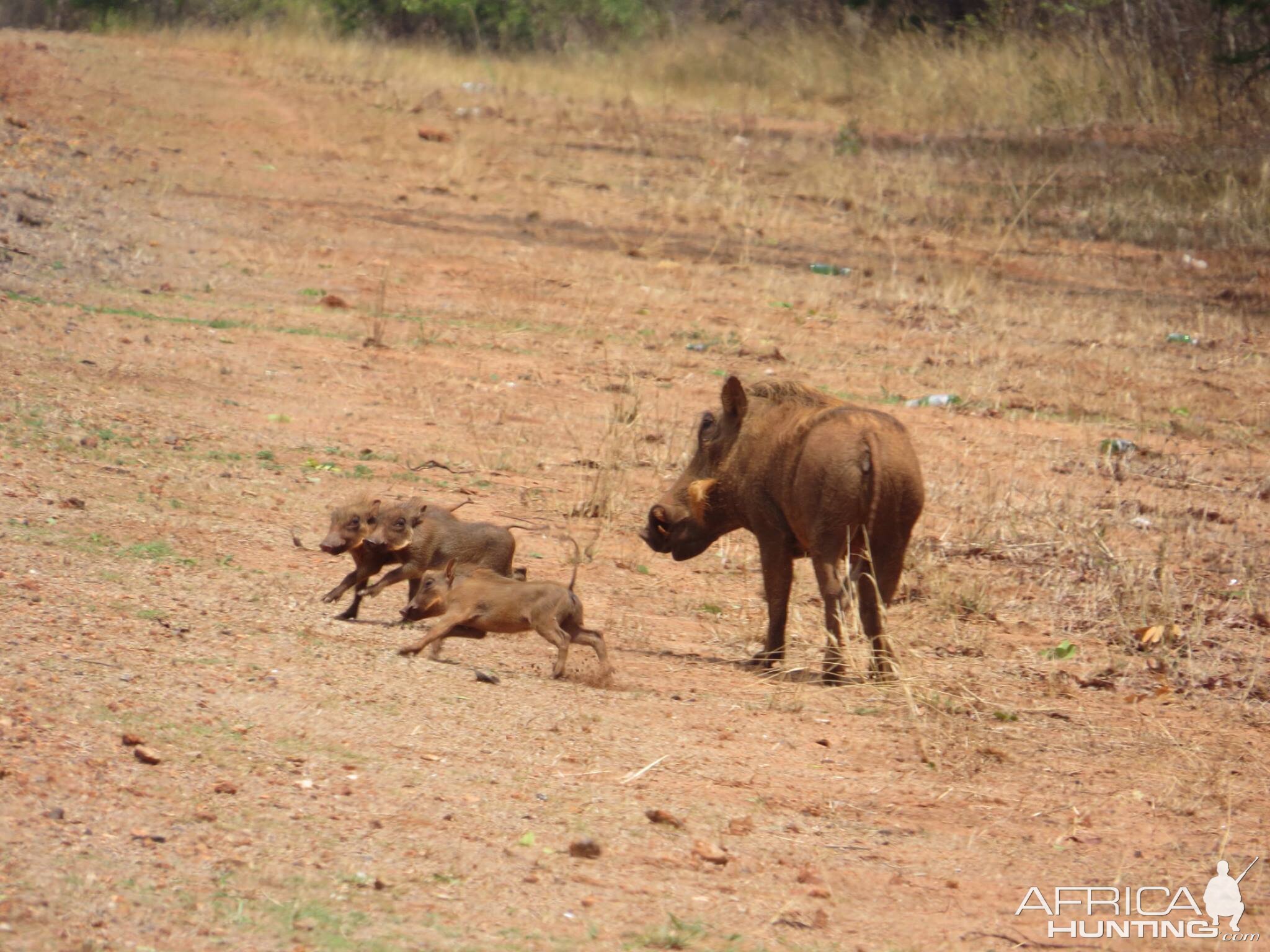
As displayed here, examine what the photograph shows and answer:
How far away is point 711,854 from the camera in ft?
12.5

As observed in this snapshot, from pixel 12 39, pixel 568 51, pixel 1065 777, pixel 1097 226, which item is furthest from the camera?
pixel 568 51

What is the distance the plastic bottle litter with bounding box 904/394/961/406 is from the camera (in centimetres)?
1035

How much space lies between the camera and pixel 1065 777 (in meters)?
4.77

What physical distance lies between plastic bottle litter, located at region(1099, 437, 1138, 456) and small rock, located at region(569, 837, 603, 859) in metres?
6.36

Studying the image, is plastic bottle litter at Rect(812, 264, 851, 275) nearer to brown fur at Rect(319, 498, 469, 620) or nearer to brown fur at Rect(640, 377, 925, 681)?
brown fur at Rect(640, 377, 925, 681)

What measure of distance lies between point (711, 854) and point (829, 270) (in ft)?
37.3

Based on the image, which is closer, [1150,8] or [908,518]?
[908,518]

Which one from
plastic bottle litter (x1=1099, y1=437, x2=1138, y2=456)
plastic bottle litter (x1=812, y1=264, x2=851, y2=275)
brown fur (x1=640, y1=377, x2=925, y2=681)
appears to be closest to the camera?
brown fur (x1=640, y1=377, x2=925, y2=681)

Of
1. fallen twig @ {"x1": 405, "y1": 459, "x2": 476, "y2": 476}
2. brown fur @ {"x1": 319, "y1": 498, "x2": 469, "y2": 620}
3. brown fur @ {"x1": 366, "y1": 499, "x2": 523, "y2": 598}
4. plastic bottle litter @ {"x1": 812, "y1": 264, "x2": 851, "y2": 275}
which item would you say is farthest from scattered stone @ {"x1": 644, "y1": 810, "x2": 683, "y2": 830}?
plastic bottle litter @ {"x1": 812, "y1": 264, "x2": 851, "y2": 275}

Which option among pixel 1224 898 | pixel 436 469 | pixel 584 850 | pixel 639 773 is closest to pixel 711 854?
pixel 584 850

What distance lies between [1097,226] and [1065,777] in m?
12.9

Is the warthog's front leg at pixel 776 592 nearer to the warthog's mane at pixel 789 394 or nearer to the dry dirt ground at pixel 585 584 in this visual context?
the dry dirt ground at pixel 585 584

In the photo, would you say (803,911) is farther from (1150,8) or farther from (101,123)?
(1150,8)

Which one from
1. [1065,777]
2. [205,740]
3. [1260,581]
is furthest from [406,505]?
[1260,581]
